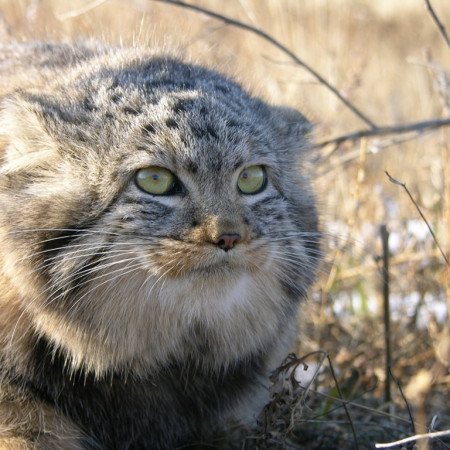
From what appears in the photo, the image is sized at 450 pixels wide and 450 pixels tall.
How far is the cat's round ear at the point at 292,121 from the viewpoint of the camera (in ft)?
11.4

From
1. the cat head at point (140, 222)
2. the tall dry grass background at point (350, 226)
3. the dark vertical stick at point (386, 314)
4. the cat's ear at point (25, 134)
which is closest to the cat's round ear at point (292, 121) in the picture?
the tall dry grass background at point (350, 226)

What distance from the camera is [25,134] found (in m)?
2.86

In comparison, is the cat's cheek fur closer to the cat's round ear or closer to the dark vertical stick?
the cat's round ear

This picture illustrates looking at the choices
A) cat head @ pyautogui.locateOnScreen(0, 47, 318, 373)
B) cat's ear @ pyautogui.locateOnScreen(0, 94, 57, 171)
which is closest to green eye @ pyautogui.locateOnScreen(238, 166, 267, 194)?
cat head @ pyautogui.locateOnScreen(0, 47, 318, 373)

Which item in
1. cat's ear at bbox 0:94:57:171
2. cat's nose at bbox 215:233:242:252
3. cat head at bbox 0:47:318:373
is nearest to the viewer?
cat's nose at bbox 215:233:242:252

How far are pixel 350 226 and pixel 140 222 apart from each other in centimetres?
220

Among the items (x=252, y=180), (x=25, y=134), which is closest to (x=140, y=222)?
(x=252, y=180)

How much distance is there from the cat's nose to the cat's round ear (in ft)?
3.46

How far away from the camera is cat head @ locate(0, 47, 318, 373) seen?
104 inches

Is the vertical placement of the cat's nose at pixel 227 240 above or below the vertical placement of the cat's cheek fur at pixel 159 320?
above

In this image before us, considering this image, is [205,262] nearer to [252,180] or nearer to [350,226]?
[252,180]

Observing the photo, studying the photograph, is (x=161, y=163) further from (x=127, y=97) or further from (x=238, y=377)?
(x=238, y=377)

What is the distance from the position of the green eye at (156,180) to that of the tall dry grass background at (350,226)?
881mm

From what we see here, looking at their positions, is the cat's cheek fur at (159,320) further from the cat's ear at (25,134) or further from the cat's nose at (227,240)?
the cat's ear at (25,134)
